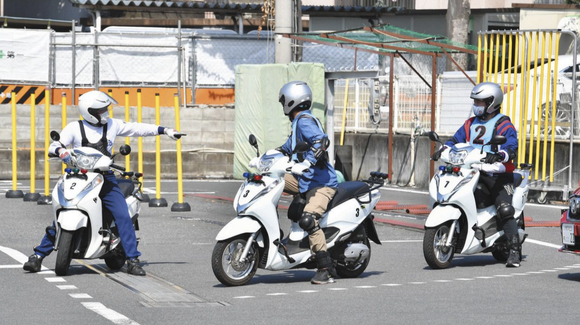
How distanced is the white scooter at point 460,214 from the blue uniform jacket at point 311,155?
4.27 feet

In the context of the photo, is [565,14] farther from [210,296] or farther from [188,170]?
[210,296]

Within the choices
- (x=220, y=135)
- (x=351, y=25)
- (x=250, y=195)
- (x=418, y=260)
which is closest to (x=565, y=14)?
(x=351, y=25)

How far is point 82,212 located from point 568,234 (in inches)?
179

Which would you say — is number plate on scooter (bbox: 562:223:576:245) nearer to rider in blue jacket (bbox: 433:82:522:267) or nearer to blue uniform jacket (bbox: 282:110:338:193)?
rider in blue jacket (bbox: 433:82:522:267)

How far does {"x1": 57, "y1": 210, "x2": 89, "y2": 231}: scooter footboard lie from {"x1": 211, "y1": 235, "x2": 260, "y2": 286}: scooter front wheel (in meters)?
1.40

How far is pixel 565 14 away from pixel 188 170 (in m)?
17.0

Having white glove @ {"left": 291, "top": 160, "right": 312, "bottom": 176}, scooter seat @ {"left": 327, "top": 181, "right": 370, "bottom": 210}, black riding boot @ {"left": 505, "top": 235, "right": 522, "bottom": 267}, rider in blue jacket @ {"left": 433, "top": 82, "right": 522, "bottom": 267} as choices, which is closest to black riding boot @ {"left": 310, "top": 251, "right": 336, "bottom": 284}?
scooter seat @ {"left": 327, "top": 181, "right": 370, "bottom": 210}

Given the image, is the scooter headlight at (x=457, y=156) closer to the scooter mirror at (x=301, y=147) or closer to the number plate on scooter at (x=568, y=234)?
the number plate on scooter at (x=568, y=234)

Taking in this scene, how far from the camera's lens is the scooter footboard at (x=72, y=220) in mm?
10383

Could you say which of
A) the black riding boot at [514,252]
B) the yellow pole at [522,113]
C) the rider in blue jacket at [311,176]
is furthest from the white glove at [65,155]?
the yellow pole at [522,113]

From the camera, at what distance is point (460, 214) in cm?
1139

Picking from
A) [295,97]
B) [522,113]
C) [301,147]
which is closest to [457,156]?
[295,97]

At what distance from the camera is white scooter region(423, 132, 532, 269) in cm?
1117

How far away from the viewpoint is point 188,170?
24.7 meters
